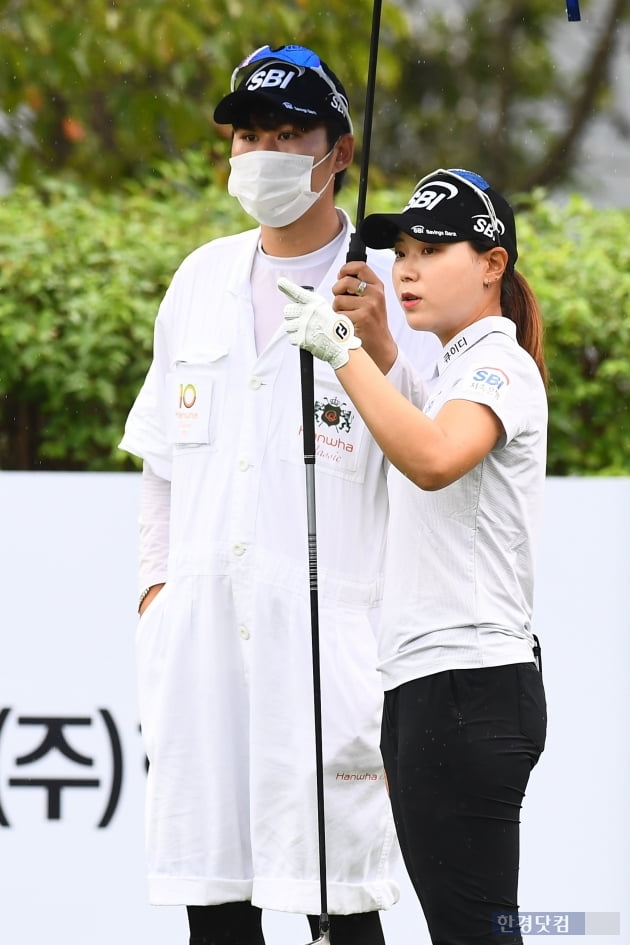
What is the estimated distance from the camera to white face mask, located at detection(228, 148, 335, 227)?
2668 mm

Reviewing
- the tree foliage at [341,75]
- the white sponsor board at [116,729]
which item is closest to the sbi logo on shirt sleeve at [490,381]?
the white sponsor board at [116,729]

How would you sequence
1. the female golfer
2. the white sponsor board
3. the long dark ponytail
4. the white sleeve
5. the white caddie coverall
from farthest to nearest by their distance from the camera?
1. the white sponsor board
2. the white sleeve
3. the white caddie coverall
4. the long dark ponytail
5. the female golfer

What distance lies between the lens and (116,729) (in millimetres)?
3736

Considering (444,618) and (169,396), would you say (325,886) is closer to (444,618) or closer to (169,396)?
(444,618)

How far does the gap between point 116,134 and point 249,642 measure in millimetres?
4207

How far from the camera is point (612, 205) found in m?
6.44

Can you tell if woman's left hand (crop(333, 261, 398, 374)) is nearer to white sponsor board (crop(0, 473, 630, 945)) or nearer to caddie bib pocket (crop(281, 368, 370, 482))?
caddie bib pocket (crop(281, 368, 370, 482))

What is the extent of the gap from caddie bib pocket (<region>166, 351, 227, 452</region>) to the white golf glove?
386 millimetres

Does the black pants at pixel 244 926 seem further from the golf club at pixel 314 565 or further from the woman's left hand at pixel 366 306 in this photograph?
the woman's left hand at pixel 366 306

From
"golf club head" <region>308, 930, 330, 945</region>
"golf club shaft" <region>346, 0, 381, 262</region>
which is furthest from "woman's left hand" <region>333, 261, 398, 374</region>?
"golf club head" <region>308, 930, 330, 945</region>

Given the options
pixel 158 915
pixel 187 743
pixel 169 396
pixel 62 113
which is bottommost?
pixel 158 915

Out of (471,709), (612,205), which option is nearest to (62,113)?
(612,205)

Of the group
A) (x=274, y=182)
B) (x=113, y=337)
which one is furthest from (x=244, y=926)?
(x=113, y=337)

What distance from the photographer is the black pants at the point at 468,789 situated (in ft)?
7.29
